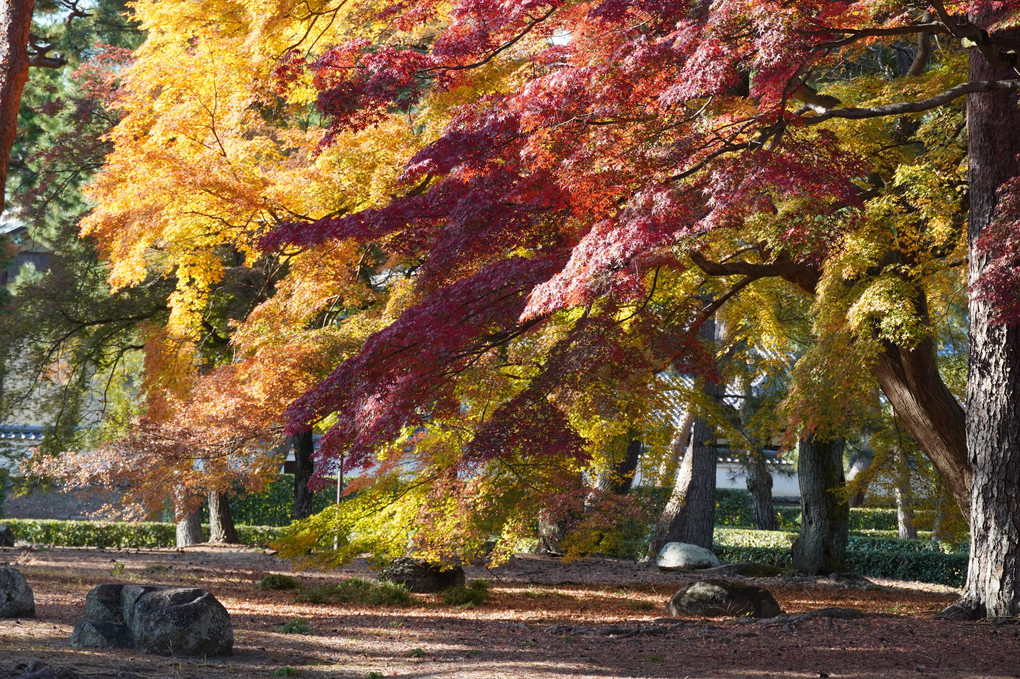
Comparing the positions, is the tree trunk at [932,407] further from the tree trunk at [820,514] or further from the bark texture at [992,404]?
the tree trunk at [820,514]

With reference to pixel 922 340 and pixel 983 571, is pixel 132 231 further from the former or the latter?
pixel 983 571

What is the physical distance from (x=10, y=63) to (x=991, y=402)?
9225 mm

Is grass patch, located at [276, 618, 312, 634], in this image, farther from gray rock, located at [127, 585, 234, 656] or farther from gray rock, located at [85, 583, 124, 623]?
gray rock, located at [85, 583, 124, 623]

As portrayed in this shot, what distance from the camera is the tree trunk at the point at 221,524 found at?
18.9 m

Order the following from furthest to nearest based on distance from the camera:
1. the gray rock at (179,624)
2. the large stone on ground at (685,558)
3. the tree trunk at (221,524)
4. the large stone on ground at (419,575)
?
the tree trunk at (221,524) < the large stone on ground at (685,558) < the large stone on ground at (419,575) < the gray rock at (179,624)

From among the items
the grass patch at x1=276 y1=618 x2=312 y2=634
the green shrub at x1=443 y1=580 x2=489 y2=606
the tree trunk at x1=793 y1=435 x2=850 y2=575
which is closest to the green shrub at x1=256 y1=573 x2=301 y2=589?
the green shrub at x1=443 y1=580 x2=489 y2=606

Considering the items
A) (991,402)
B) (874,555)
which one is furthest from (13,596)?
(874,555)

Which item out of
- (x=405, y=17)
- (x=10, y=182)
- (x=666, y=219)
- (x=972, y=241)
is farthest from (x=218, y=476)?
(x=10, y=182)

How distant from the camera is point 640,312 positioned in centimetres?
863

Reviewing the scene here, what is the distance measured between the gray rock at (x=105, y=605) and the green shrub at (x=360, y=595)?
3.97m

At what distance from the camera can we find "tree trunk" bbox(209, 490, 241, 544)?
1889 centimetres

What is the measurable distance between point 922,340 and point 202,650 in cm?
739

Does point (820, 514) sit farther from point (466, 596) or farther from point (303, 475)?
point (303, 475)

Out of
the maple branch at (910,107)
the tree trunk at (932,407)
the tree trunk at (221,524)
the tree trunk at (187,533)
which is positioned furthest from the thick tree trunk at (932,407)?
the tree trunk at (187,533)
